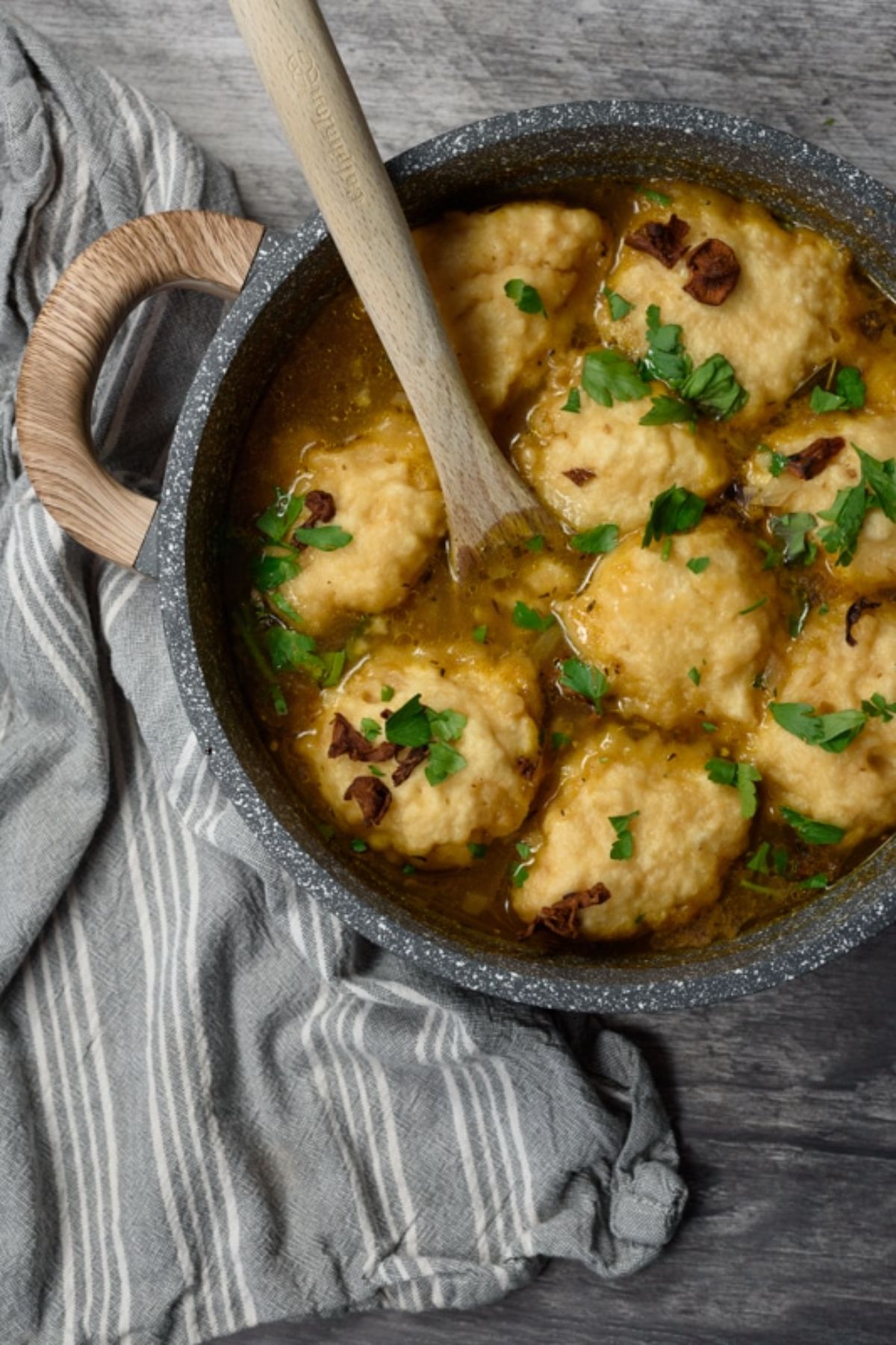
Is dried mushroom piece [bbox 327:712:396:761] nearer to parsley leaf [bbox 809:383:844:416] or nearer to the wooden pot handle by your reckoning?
the wooden pot handle

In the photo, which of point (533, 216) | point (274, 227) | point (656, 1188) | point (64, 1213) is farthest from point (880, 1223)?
point (274, 227)

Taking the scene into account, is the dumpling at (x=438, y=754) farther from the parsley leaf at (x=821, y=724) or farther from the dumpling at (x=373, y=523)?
the parsley leaf at (x=821, y=724)

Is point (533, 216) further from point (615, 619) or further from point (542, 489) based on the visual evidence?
point (615, 619)

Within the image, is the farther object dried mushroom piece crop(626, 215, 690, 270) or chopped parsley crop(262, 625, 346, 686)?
chopped parsley crop(262, 625, 346, 686)

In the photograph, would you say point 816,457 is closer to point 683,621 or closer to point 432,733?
point 683,621

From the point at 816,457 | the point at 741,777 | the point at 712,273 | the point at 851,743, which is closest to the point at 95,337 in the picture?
the point at 712,273

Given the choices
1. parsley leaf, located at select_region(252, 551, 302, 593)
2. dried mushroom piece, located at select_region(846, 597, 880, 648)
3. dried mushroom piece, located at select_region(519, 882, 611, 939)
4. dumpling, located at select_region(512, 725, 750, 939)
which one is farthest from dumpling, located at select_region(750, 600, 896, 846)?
parsley leaf, located at select_region(252, 551, 302, 593)

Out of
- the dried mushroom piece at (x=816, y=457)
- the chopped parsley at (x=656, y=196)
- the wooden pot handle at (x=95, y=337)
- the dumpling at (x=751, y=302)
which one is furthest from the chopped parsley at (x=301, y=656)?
the chopped parsley at (x=656, y=196)
